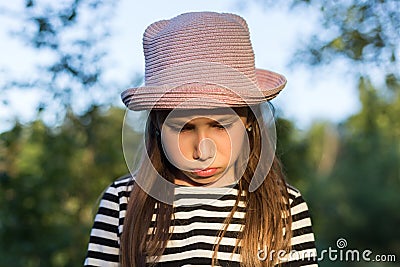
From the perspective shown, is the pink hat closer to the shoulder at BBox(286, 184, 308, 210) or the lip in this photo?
the lip

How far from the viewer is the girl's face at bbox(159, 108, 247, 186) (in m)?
1.31

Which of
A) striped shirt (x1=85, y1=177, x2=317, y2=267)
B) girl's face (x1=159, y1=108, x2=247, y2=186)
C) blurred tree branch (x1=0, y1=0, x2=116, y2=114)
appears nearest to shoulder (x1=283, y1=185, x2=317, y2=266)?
striped shirt (x1=85, y1=177, x2=317, y2=267)

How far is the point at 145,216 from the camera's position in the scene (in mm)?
1446

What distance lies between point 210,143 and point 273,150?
0.24 metres

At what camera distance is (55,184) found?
7.26 feet

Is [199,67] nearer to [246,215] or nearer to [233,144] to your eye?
[233,144]

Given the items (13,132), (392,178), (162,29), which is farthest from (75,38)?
(392,178)

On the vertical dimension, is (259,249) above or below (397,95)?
below

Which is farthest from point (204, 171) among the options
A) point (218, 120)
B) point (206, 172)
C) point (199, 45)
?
point (199, 45)

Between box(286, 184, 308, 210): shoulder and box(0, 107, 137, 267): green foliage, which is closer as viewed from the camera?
box(286, 184, 308, 210): shoulder

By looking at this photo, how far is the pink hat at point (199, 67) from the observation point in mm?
1287

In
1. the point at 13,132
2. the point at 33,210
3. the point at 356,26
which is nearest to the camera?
the point at 356,26

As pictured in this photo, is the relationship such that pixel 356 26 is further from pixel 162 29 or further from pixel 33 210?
pixel 33 210

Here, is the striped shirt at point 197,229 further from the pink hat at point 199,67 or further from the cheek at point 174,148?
the pink hat at point 199,67
